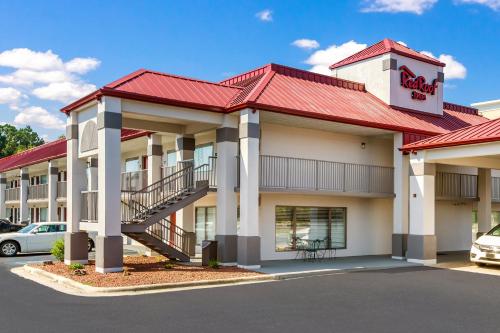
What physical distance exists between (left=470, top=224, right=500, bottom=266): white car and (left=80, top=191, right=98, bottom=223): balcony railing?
1300cm

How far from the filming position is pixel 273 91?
19.4 metres

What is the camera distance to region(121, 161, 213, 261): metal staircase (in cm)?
1698

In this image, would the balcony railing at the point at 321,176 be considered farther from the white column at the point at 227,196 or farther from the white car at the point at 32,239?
the white car at the point at 32,239

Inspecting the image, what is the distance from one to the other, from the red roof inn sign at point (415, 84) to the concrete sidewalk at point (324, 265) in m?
7.93

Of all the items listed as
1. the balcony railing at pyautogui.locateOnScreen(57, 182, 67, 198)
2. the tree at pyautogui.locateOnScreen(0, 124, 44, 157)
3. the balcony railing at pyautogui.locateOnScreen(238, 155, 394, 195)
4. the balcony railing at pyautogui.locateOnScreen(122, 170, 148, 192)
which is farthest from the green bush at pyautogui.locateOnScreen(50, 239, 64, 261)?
the tree at pyautogui.locateOnScreen(0, 124, 44, 157)

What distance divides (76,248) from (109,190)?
3.63 metres

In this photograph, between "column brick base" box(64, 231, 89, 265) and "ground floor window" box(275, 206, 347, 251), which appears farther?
"ground floor window" box(275, 206, 347, 251)

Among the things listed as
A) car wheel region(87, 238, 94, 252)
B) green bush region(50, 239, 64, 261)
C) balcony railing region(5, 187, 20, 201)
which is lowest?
Answer: car wheel region(87, 238, 94, 252)

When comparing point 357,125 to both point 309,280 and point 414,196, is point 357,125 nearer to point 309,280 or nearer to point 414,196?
point 414,196

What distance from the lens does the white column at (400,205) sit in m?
20.9

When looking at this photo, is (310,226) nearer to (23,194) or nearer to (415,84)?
(415,84)

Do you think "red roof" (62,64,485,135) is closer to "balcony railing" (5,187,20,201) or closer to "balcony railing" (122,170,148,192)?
"balcony railing" (122,170,148,192)

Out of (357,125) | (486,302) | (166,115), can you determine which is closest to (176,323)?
(486,302)

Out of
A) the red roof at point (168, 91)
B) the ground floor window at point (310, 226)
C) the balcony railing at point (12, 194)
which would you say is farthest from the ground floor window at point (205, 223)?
the balcony railing at point (12, 194)
